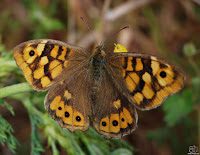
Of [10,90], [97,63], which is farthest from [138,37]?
[10,90]

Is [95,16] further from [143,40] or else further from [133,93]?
[133,93]

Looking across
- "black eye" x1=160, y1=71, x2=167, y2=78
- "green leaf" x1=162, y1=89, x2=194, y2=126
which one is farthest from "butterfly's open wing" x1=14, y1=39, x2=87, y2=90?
"green leaf" x1=162, y1=89, x2=194, y2=126

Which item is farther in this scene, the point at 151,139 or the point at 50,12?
the point at 50,12

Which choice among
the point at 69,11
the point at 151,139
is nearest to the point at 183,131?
the point at 151,139

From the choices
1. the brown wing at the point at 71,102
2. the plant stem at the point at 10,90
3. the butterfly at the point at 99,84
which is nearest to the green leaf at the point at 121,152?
the butterfly at the point at 99,84

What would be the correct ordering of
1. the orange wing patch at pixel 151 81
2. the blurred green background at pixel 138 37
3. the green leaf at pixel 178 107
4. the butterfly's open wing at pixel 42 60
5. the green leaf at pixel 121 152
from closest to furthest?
the orange wing patch at pixel 151 81
the butterfly's open wing at pixel 42 60
the green leaf at pixel 121 152
the green leaf at pixel 178 107
the blurred green background at pixel 138 37

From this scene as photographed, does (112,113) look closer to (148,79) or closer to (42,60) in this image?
(148,79)

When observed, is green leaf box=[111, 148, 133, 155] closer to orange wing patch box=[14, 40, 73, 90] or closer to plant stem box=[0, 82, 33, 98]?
orange wing patch box=[14, 40, 73, 90]

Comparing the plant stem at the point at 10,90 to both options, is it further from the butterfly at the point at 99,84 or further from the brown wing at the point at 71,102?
the brown wing at the point at 71,102
